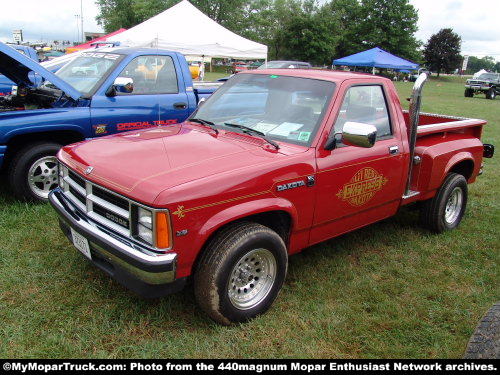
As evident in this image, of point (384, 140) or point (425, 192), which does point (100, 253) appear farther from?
Result: point (425, 192)

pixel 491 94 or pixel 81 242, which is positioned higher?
pixel 491 94

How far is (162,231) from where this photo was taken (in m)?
2.49

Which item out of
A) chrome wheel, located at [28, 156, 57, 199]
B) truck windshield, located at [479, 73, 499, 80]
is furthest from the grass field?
truck windshield, located at [479, 73, 499, 80]

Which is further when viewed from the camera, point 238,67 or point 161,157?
point 238,67

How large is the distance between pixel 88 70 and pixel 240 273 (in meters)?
4.07

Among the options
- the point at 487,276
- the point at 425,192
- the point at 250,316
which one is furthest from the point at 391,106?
the point at 250,316

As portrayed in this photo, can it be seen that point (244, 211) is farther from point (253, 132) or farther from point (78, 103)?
point (78, 103)

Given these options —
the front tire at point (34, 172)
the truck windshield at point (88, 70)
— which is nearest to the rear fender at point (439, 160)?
the truck windshield at point (88, 70)

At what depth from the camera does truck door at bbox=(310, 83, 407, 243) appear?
3.36 meters

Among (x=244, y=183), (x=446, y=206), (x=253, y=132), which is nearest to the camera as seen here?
(x=244, y=183)

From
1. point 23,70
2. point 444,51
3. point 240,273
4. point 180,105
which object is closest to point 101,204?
point 240,273

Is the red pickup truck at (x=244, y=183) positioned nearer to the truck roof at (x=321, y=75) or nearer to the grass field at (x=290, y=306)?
the truck roof at (x=321, y=75)

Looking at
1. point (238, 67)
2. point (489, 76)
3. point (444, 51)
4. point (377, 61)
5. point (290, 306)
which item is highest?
point (444, 51)

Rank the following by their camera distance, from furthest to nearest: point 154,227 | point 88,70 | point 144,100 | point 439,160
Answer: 1. point 88,70
2. point 144,100
3. point 439,160
4. point 154,227
